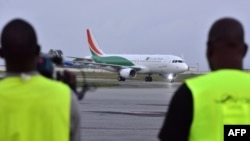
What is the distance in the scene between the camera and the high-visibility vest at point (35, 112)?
3930mm

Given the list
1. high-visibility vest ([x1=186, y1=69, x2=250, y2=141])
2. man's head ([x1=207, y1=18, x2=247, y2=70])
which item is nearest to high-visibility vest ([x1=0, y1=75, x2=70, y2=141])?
high-visibility vest ([x1=186, y1=69, x2=250, y2=141])

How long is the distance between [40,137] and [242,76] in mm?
1181

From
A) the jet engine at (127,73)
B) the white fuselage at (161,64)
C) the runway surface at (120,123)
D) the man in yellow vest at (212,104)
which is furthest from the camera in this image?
the white fuselage at (161,64)

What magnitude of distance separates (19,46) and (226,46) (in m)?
1.17

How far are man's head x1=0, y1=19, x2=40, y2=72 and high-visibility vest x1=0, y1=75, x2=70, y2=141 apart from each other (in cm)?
14

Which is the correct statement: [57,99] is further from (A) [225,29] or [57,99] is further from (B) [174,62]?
(B) [174,62]

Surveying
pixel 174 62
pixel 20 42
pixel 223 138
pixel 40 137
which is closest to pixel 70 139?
pixel 40 137

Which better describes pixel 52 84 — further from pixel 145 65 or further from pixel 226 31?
pixel 145 65

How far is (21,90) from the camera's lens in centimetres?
399

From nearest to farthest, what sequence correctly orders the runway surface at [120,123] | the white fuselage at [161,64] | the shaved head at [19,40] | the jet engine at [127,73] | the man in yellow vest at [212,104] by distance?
1. the man in yellow vest at [212,104]
2. the shaved head at [19,40]
3. the runway surface at [120,123]
4. the jet engine at [127,73]
5. the white fuselage at [161,64]

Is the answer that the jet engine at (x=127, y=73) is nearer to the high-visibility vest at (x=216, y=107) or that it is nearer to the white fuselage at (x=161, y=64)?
the white fuselage at (x=161, y=64)

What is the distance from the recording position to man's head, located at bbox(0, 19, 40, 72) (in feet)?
13.3

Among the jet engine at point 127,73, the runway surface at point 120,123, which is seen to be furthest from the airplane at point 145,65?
the runway surface at point 120,123

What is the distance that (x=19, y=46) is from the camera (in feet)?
13.3
